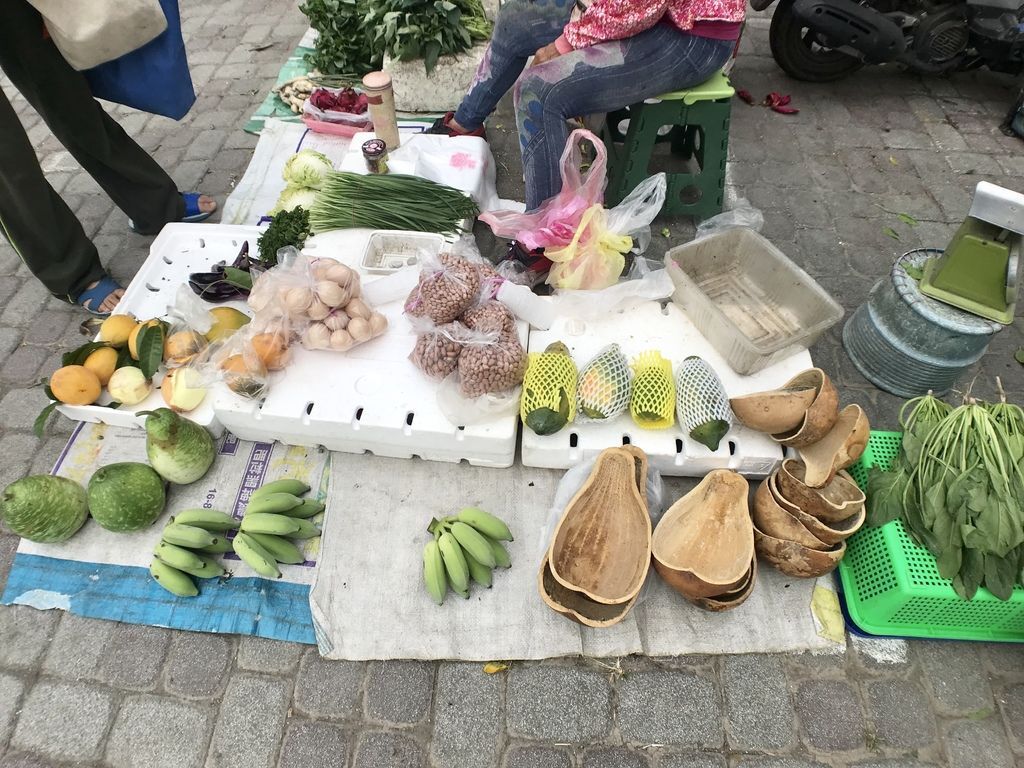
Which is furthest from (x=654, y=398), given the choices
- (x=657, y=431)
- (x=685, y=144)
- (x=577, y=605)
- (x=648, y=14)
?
(x=685, y=144)

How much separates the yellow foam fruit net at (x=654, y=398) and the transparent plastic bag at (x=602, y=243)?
0.60 metres

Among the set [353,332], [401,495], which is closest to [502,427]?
[401,495]

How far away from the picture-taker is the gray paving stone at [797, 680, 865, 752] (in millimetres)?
1864

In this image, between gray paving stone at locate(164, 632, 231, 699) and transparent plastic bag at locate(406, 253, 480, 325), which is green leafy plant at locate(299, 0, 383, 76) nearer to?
transparent plastic bag at locate(406, 253, 480, 325)

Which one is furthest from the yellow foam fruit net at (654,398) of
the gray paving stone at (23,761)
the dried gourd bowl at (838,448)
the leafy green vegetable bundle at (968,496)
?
the gray paving stone at (23,761)

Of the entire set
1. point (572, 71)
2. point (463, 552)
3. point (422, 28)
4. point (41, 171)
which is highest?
point (572, 71)

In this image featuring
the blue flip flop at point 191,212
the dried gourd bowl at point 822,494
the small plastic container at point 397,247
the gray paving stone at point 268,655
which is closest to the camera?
the dried gourd bowl at point 822,494

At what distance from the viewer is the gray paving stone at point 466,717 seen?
73.4 inches

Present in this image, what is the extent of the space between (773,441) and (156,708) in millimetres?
2420

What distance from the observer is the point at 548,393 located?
2129 mm

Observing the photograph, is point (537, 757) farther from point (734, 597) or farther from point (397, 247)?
point (397, 247)

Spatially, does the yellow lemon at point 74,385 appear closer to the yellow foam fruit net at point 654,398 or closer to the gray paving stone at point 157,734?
the gray paving stone at point 157,734

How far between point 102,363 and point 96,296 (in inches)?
34.1

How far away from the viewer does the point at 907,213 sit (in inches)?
136
